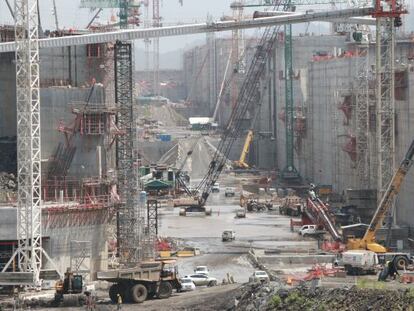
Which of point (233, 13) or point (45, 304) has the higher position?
point (233, 13)

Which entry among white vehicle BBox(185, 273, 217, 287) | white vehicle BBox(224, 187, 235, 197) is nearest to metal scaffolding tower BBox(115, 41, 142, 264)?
white vehicle BBox(185, 273, 217, 287)

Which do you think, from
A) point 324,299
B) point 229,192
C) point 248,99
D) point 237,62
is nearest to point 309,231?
point 229,192

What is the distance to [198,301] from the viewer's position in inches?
1807

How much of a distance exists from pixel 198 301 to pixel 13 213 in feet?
37.1

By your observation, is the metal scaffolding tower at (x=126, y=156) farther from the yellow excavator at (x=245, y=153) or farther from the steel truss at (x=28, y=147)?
the yellow excavator at (x=245, y=153)

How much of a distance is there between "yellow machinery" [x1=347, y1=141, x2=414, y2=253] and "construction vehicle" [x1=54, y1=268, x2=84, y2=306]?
15033mm

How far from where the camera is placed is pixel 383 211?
6178 cm

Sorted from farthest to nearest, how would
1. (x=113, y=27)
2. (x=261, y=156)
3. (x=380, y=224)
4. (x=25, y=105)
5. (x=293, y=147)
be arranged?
1. (x=261, y=156)
2. (x=293, y=147)
3. (x=113, y=27)
4. (x=380, y=224)
5. (x=25, y=105)

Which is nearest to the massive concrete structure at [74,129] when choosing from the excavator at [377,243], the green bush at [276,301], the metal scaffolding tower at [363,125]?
the excavator at [377,243]

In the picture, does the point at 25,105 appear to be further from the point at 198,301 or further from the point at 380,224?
the point at 380,224

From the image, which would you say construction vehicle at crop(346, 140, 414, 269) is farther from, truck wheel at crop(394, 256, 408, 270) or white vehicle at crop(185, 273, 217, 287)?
white vehicle at crop(185, 273, 217, 287)

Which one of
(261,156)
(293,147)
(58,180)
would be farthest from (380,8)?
(261,156)

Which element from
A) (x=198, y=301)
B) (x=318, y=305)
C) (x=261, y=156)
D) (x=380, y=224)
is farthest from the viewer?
(x=261, y=156)

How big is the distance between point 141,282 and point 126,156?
18314mm
